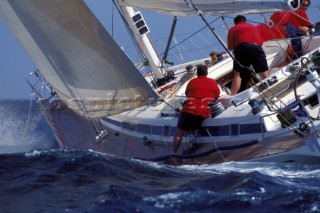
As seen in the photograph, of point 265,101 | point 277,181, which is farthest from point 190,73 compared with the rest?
point 277,181

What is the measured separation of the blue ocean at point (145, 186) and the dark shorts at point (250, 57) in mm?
1808

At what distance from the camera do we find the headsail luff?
33.4ft

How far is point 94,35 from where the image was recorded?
10211 mm

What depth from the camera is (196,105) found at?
961 centimetres

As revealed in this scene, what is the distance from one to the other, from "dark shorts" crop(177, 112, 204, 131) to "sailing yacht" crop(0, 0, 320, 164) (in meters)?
0.10

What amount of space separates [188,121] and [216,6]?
1632 mm

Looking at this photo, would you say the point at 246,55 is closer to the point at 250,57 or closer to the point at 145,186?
the point at 250,57

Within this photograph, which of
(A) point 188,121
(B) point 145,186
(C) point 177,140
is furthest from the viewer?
(C) point 177,140

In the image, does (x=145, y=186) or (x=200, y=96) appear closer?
(x=145, y=186)

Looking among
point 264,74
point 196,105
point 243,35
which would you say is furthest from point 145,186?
point 243,35

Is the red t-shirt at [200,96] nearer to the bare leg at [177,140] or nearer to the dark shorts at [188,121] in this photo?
the dark shorts at [188,121]

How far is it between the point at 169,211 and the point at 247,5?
4.00m

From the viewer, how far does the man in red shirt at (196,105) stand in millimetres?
9578

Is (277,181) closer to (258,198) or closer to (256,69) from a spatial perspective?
(258,198)
